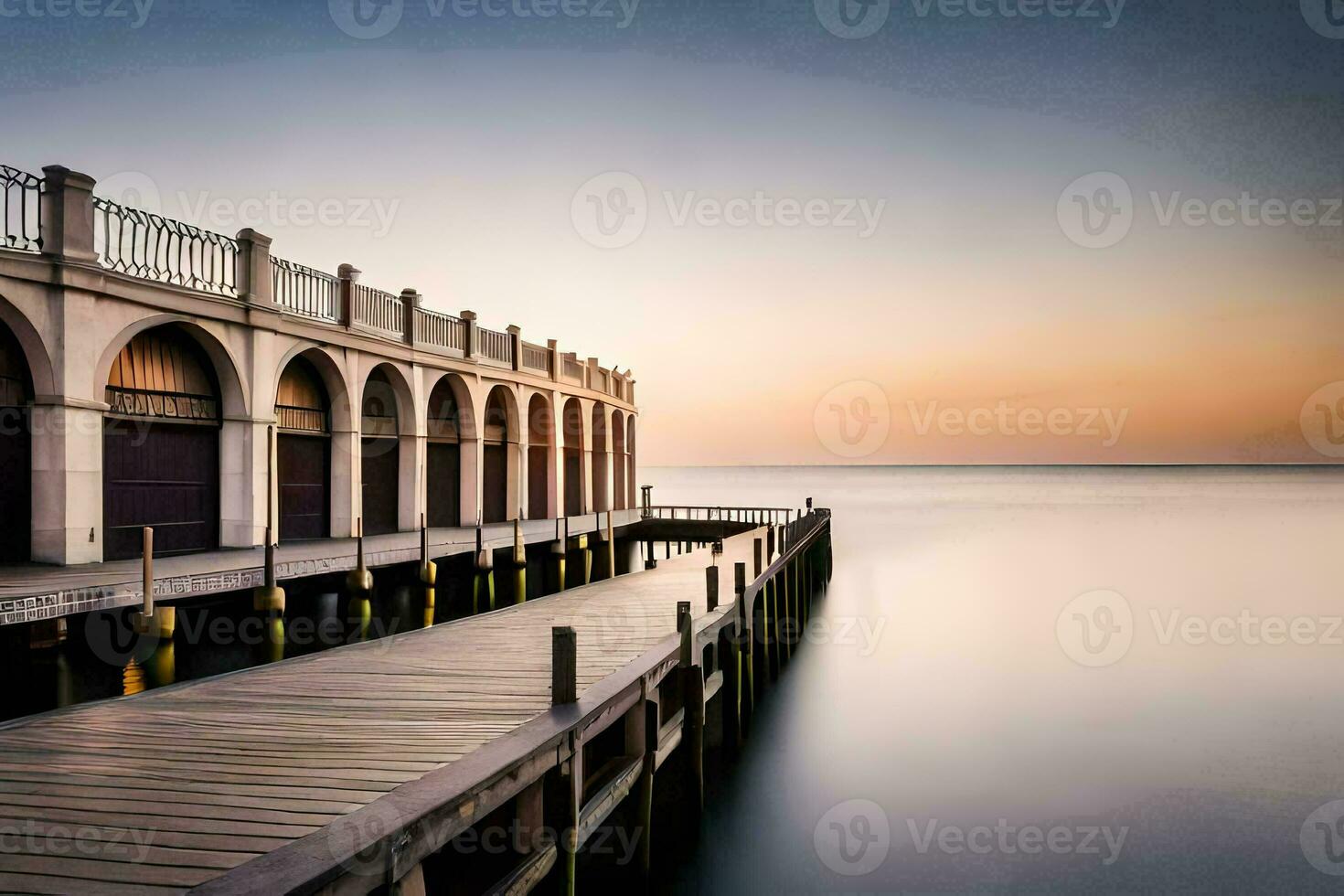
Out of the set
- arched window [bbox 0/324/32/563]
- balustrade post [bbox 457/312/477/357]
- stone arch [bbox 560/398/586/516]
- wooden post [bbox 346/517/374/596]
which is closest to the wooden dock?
wooden post [bbox 346/517/374/596]

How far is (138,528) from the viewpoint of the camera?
15406 mm

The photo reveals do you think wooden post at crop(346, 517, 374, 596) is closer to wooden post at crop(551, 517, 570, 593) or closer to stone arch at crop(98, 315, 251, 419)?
stone arch at crop(98, 315, 251, 419)

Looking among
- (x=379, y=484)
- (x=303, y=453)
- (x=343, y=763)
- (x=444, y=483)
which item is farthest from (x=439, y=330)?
(x=343, y=763)

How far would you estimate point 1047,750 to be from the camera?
13906mm

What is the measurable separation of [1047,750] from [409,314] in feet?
61.8

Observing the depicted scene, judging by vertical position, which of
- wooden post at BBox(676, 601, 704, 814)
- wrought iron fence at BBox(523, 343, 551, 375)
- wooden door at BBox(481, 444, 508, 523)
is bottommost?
wooden post at BBox(676, 601, 704, 814)

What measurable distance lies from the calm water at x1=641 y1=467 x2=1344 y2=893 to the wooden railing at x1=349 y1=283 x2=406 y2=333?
14.1m

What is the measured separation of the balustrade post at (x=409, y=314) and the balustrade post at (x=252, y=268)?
16.8 feet

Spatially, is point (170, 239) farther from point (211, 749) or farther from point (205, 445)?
point (211, 749)

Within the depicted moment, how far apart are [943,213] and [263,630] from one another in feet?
80.5

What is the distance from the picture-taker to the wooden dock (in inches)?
154

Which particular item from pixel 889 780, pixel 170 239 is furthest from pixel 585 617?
pixel 170 239

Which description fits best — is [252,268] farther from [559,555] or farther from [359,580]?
[559,555]

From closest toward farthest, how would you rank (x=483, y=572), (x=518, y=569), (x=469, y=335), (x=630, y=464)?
(x=483, y=572) → (x=518, y=569) → (x=469, y=335) → (x=630, y=464)
